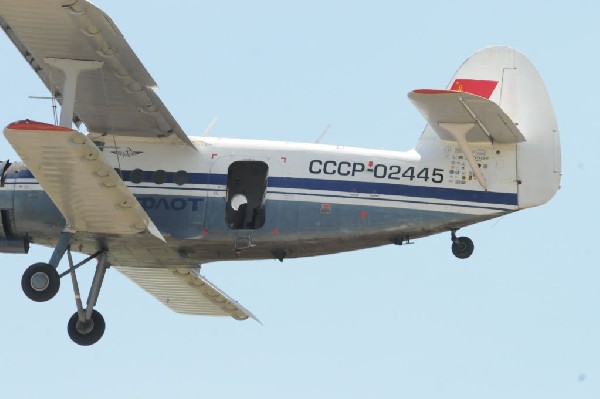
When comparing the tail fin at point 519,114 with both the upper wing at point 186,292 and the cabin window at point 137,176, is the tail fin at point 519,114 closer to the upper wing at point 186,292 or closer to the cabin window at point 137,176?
the cabin window at point 137,176

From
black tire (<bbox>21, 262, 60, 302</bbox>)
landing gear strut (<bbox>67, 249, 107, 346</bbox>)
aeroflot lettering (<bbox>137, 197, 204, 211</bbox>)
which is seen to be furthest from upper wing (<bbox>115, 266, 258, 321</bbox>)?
black tire (<bbox>21, 262, 60, 302</bbox>)

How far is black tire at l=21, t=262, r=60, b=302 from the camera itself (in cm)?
2266

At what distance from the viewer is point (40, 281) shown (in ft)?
74.4

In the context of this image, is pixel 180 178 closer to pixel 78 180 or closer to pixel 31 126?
pixel 78 180

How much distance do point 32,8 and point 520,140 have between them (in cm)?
671

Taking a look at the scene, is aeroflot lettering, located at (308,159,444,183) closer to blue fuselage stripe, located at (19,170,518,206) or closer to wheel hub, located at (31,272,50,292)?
blue fuselage stripe, located at (19,170,518,206)

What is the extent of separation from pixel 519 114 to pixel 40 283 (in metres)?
6.88

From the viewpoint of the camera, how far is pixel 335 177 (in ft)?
76.1

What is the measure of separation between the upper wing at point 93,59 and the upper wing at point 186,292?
352 centimetres

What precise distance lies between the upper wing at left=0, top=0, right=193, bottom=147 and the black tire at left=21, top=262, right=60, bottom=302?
2178 mm

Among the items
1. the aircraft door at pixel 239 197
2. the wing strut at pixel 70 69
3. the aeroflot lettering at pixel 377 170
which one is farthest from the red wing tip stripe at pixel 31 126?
the aeroflot lettering at pixel 377 170

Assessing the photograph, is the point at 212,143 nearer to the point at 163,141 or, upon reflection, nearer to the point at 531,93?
the point at 163,141

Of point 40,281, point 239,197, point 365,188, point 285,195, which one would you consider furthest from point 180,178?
point 365,188

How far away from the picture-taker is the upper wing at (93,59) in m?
20.8
